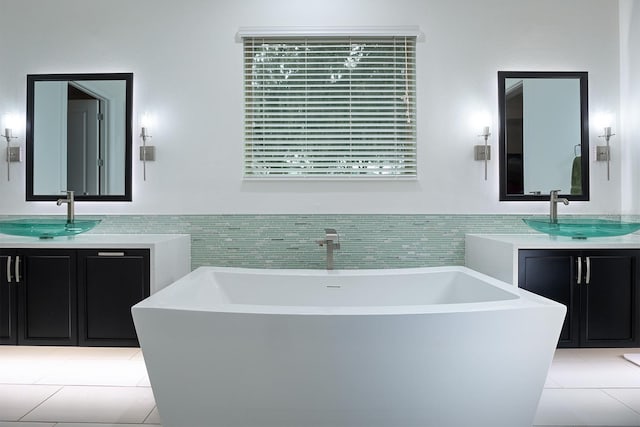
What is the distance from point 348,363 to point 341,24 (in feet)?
8.11

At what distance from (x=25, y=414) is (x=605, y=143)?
4058 millimetres

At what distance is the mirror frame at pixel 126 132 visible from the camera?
10.4 feet

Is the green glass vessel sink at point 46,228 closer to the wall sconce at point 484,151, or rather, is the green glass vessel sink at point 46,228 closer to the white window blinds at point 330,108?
the white window blinds at point 330,108

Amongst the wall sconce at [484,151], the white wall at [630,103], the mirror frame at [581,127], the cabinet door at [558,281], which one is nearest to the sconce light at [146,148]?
the wall sconce at [484,151]

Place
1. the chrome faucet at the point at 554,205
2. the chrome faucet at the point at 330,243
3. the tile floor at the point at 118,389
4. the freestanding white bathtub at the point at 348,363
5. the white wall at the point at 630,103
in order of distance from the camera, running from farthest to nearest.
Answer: the white wall at the point at 630,103, the chrome faucet at the point at 554,205, the chrome faucet at the point at 330,243, the tile floor at the point at 118,389, the freestanding white bathtub at the point at 348,363

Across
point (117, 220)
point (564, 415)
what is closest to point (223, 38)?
point (117, 220)

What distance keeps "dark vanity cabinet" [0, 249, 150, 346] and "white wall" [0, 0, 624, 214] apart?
560 millimetres

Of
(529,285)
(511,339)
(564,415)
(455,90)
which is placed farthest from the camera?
(455,90)

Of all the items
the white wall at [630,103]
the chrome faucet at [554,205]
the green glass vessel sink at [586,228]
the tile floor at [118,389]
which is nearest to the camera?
the tile floor at [118,389]

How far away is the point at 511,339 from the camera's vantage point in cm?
177

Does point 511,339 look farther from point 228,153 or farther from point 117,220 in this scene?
point 117,220

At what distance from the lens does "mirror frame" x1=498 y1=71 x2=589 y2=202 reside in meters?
3.16

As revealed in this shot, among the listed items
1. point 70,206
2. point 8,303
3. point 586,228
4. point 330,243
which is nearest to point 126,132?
point 70,206

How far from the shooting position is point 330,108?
3164 mm
